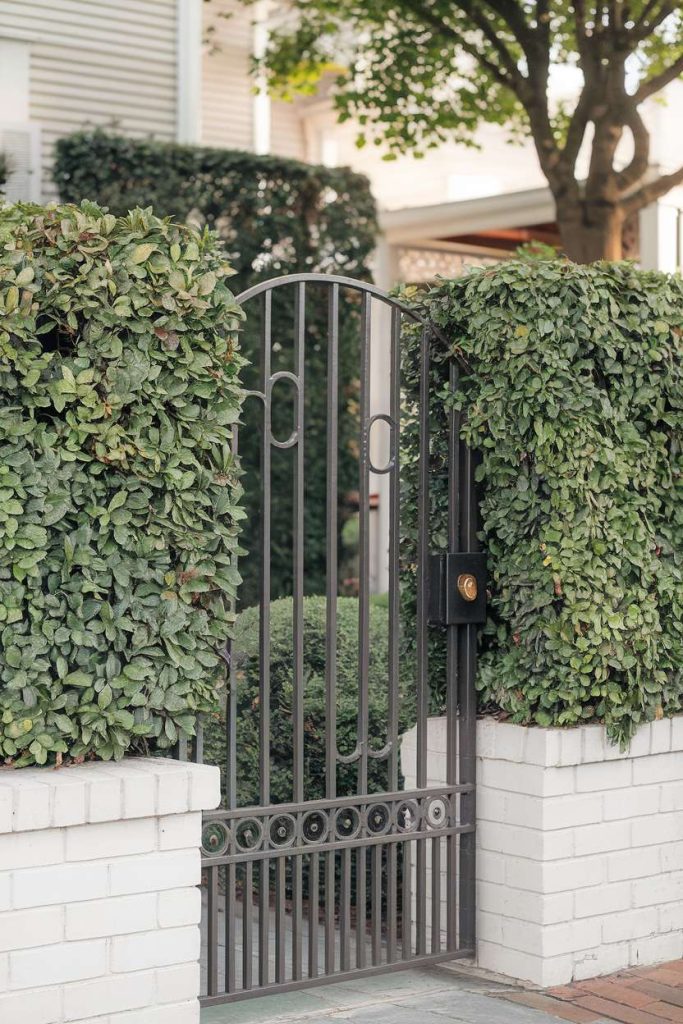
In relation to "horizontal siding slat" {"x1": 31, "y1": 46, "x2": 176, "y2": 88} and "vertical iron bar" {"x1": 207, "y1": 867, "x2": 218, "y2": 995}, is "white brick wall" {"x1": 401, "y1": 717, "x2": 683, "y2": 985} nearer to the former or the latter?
"vertical iron bar" {"x1": 207, "y1": 867, "x2": 218, "y2": 995}

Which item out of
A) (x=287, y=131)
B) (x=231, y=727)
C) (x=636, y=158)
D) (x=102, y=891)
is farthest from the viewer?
(x=287, y=131)

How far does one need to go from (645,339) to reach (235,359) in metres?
1.51

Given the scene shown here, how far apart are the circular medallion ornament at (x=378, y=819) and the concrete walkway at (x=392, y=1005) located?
0.50 metres

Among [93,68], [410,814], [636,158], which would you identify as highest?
[93,68]

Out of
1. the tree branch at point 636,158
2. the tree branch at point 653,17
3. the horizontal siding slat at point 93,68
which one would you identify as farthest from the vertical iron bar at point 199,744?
the horizontal siding slat at point 93,68

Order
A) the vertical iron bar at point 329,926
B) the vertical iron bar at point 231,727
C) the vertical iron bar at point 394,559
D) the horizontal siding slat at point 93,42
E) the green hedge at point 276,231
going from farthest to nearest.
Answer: the horizontal siding slat at point 93,42 < the green hedge at point 276,231 < the vertical iron bar at point 394,559 < the vertical iron bar at point 329,926 < the vertical iron bar at point 231,727

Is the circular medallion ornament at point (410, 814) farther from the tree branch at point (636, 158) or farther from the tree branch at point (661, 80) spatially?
the tree branch at point (661, 80)

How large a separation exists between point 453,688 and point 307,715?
976mm

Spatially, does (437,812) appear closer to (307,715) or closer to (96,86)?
(307,715)

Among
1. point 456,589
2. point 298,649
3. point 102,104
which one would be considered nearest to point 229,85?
point 102,104

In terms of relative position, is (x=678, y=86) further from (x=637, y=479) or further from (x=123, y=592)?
(x=123, y=592)

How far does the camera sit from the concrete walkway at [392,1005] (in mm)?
3963

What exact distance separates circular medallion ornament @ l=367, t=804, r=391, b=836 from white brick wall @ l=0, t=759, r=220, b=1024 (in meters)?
0.88

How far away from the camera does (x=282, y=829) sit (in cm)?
403
